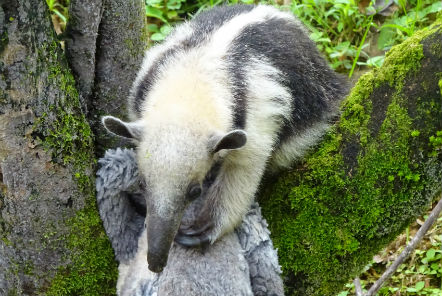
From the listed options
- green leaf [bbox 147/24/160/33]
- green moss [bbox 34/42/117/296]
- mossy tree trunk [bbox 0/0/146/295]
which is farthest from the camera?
green leaf [bbox 147/24/160/33]

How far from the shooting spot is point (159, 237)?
7.64 ft

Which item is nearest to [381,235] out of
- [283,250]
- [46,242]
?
[283,250]

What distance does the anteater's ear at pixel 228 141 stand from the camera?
2395 millimetres

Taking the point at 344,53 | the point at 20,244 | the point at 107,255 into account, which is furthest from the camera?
the point at 344,53

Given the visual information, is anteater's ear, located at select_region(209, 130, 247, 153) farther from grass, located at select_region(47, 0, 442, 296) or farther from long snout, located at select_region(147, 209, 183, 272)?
grass, located at select_region(47, 0, 442, 296)

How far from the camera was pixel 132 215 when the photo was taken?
2586mm

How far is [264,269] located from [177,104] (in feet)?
2.63

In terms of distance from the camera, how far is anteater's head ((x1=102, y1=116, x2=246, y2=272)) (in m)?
2.37

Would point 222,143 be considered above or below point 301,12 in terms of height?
above

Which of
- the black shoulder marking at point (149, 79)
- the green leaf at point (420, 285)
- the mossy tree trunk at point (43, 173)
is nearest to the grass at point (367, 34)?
the green leaf at point (420, 285)

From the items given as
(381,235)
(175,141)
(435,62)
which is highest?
(435,62)

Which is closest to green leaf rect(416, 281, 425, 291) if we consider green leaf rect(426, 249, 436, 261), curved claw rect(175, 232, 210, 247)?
green leaf rect(426, 249, 436, 261)

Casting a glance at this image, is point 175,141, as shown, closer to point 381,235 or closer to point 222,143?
point 222,143

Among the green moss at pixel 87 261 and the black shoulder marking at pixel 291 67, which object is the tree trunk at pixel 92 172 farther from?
the black shoulder marking at pixel 291 67
